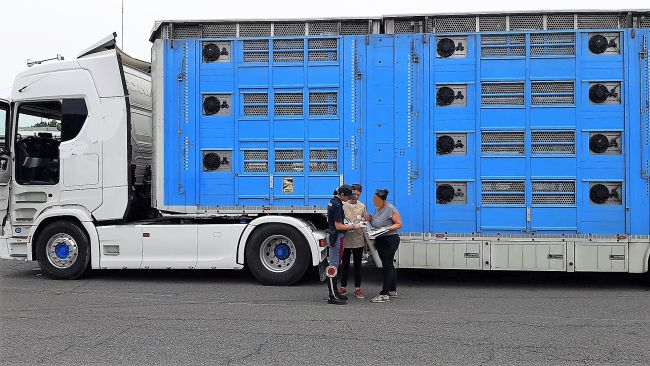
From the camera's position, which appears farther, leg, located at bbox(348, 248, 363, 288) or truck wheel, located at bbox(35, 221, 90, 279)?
truck wheel, located at bbox(35, 221, 90, 279)

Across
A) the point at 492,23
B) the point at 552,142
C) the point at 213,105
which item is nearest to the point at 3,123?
the point at 213,105

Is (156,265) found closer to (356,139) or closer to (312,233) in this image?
(312,233)

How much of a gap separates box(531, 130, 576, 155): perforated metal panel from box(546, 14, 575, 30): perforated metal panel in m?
1.55

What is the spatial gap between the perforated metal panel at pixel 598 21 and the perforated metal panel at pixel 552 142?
160 cm

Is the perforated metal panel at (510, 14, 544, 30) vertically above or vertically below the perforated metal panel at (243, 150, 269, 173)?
above

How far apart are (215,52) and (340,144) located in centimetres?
244

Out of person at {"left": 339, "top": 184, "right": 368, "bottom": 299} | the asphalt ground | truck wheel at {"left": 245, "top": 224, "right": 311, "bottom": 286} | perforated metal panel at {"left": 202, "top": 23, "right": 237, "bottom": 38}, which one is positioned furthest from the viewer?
perforated metal panel at {"left": 202, "top": 23, "right": 237, "bottom": 38}

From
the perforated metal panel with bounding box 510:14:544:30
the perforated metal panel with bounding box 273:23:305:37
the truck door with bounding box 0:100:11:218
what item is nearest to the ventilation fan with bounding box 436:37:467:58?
the perforated metal panel with bounding box 510:14:544:30

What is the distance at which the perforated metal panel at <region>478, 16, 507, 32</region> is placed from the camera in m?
9.27

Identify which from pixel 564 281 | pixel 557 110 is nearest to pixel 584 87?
pixel 557 110

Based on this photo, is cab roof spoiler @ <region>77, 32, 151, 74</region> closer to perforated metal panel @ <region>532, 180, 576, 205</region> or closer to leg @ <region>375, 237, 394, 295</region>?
leg @ <region>375, 237, 394, 295</region>

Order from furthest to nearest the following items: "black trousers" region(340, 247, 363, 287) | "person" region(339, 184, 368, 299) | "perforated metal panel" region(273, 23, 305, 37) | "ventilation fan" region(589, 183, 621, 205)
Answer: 1. "perforated metal panel" region(273, 23, 305, 37)
2. "ventilation fan" region(589, 183, 621, 205)
3. "black trousers" region(340, 247, 363, 287)
4. "person" region(339, 184, 368, 299)

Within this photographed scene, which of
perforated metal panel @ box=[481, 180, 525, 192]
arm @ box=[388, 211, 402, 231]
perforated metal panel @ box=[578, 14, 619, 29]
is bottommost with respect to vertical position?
arm @ box=[388, 211, 402, 231]

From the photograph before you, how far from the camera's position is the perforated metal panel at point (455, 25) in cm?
932
